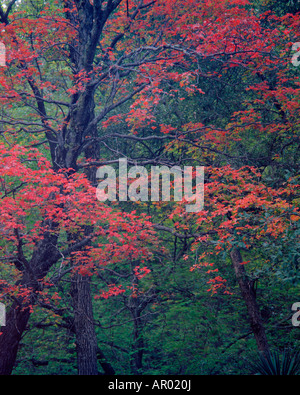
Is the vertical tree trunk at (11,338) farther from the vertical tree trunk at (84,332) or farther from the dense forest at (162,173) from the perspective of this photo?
the vertical tree trunk at (84,332)

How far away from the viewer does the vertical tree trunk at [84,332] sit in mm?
9797

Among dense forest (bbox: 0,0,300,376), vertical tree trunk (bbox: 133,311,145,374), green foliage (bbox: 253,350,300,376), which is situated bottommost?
vertical tree trunk (bbox: 133,311,145,374)

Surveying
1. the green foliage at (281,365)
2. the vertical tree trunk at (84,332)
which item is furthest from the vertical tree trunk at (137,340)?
the green foliage at (281,365)

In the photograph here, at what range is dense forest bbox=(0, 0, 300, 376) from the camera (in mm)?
8812

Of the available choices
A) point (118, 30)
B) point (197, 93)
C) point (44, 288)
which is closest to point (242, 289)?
point (44, 288)

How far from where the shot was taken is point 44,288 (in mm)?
8602

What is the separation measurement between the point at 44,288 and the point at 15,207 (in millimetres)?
2334

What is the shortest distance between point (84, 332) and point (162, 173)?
5.33 m

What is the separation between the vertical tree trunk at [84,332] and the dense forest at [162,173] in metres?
0.04

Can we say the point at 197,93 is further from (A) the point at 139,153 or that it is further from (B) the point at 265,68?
(A) the point at 139,153

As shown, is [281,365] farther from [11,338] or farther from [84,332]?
[11,338]

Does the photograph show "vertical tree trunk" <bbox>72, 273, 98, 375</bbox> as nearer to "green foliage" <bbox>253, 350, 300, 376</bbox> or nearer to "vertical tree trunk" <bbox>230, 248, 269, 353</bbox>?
"vertical tree trunk" <bbox>230, 248, 269, 353</bbox>

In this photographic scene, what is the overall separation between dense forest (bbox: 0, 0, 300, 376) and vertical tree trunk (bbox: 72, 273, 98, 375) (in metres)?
0.04

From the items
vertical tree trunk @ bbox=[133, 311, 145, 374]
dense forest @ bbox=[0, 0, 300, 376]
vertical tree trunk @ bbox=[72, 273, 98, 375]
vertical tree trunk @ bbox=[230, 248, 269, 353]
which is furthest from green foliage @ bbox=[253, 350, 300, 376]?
vertical tree trunk @ bbox=[133, 311, 145, 374]
